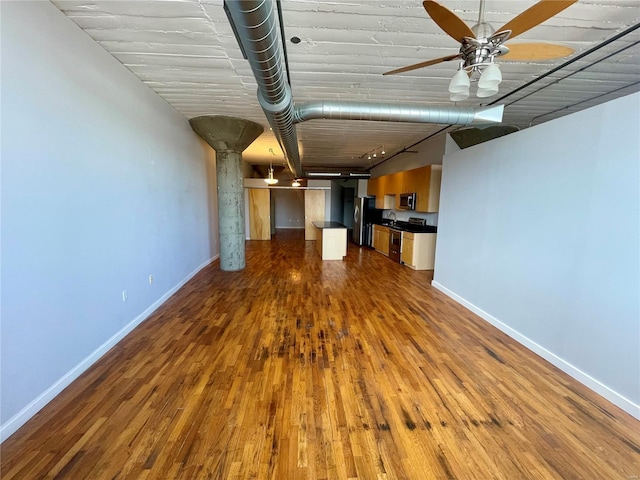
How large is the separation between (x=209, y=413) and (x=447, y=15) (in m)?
2.92

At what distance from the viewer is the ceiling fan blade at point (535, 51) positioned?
1648mm

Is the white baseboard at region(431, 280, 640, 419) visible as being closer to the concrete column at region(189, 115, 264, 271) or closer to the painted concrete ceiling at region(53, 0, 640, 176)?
the painted concrete ceiling at region(53, 0, 640, 176)

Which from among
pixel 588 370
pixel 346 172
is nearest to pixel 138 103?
pixel 588 370

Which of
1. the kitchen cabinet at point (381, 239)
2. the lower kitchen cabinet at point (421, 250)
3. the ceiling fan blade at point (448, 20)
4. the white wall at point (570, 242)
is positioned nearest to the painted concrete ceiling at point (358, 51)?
the ceiling fan blade at point (448, 20)

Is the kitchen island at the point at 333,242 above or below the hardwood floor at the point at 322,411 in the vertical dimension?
above

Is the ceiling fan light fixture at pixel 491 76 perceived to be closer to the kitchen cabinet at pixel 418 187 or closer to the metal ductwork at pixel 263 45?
the metal ductwork at pixel 263 45

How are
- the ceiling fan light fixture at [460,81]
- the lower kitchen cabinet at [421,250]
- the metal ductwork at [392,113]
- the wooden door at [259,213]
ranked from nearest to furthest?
1. the ceiling fan light fixture at [460,81]
2. the metal ductwork at [392,113]
3. the lower kitchen cabinet at [421,250]
4. the wooden door at [259,213]

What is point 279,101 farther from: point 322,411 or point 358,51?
point 322,411

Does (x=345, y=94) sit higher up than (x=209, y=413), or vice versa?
(x=345, y=94)

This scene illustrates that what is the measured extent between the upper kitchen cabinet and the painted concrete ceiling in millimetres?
1674

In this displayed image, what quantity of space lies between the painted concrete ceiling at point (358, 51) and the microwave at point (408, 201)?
2492 millimetres

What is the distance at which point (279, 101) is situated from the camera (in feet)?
8.13

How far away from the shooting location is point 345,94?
342cm

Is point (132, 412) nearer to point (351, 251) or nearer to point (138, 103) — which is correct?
point (138, 103)
